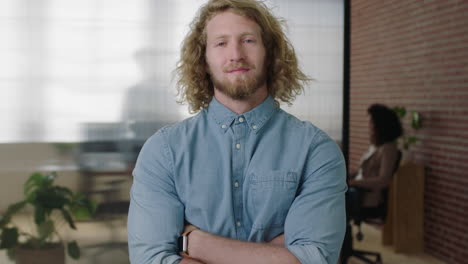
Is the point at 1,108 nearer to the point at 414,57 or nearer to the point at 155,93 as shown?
the point at 155,93

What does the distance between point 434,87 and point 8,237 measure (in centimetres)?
372

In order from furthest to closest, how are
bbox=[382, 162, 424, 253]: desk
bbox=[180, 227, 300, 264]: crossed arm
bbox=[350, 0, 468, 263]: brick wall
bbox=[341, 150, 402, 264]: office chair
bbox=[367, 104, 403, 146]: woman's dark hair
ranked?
bbox=[382, 162, 424, 253]: desk → bbox=[367, 104, 403, 146]: woman's dark hair → bbox=[350, 0, 468, 263]: brick wall → bbox=[341, 150, 402, 264]: office chair → bbox=[180, 227, 300, 264]: crossed arm

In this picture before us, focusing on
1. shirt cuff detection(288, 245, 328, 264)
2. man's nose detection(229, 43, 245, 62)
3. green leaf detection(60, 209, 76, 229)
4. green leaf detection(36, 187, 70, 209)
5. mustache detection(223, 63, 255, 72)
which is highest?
man's nose detection(229, 43, 245, 62)

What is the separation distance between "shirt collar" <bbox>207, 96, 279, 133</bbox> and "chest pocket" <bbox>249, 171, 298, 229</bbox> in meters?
0.16

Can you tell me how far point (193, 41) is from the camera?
5.57 feet

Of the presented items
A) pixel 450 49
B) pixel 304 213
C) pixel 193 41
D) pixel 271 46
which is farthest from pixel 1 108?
pixel 450 49

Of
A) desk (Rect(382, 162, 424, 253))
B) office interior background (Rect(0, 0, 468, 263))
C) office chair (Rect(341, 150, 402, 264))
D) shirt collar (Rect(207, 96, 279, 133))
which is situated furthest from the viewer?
desk (Rect(382, 162, 424, 253))

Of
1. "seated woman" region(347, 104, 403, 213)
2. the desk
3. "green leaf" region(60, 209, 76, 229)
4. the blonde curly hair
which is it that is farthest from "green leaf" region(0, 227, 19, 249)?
the desk

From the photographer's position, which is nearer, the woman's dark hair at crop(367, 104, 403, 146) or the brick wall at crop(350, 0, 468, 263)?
the brick wall at crop(350, 0, 468, 263)

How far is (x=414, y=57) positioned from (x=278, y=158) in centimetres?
395

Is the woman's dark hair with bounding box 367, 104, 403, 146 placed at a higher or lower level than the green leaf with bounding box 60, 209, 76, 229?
higher

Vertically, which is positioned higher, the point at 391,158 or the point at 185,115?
the point at 185,115

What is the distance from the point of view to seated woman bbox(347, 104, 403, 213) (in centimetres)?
429

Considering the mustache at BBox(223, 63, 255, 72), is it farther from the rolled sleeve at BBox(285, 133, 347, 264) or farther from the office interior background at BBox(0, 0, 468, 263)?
the office interior background at BBox(0, 0, 468, 263)
